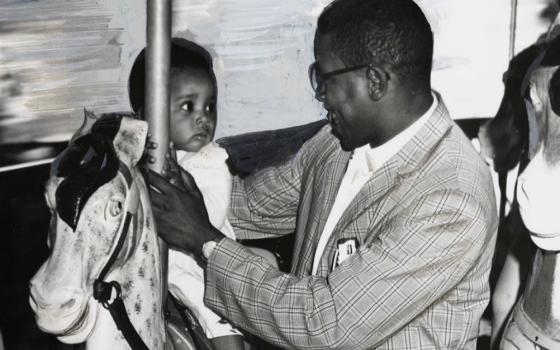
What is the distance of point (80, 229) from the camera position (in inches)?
69.6

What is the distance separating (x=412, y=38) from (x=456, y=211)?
0.47m

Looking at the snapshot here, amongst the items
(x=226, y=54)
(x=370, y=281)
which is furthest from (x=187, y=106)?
(x=370, y=281)

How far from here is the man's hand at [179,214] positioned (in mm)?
2139

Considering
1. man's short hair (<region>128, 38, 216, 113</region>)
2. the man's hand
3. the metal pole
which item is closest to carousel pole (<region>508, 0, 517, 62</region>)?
the metal pole

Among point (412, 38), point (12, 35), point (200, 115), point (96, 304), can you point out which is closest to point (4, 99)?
point (12, 35)

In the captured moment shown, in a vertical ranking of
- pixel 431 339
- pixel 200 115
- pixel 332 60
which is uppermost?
pixel 332 60

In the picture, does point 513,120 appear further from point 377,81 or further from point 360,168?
point 377,81

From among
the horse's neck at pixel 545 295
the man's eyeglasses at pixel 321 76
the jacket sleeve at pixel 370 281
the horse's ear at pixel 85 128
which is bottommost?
the horse's neck at pixel 545 295

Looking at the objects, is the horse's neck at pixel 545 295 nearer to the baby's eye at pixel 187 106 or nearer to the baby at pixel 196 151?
the baby at pixel 196 151

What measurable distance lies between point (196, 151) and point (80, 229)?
83 centimetres

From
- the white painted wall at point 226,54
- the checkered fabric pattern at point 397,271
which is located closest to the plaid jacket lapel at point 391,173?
the checkered fabric pattern at point 397,271

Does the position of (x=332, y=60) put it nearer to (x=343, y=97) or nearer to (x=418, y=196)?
(x=343, y=97)

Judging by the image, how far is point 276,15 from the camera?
2885 millimetres

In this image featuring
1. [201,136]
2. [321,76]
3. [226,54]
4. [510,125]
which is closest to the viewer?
[321,76]
